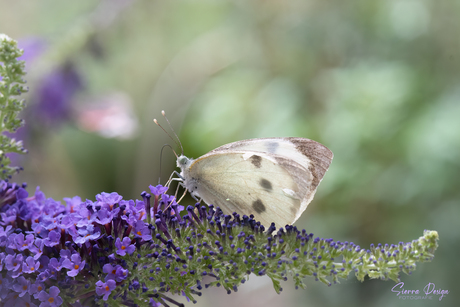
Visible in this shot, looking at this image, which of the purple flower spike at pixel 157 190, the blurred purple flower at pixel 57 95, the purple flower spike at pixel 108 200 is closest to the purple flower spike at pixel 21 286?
the purple flower spike at pixel 108 200

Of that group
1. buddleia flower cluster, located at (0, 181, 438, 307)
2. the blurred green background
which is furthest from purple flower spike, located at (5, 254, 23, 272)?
the blurred green background

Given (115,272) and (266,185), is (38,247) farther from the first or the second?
(266,185)

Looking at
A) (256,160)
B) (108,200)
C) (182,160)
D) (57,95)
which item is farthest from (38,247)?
(57,95)

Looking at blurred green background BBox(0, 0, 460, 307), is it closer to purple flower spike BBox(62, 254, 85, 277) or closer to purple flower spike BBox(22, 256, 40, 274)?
purple flower spike BBox(22, 256, 40, 274)

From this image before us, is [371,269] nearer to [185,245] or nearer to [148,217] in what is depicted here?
[185,245]

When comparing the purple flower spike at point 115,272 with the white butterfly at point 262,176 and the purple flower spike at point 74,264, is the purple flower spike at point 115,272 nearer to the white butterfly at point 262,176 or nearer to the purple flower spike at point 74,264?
the purple flower spike at point 74,264

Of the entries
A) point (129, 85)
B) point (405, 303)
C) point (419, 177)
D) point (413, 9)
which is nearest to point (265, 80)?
point (413, 9)

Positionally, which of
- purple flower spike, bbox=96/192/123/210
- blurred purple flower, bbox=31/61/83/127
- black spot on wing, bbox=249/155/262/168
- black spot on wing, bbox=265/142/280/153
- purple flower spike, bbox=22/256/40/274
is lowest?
purple flower spike, bbox=22/256/40/274
